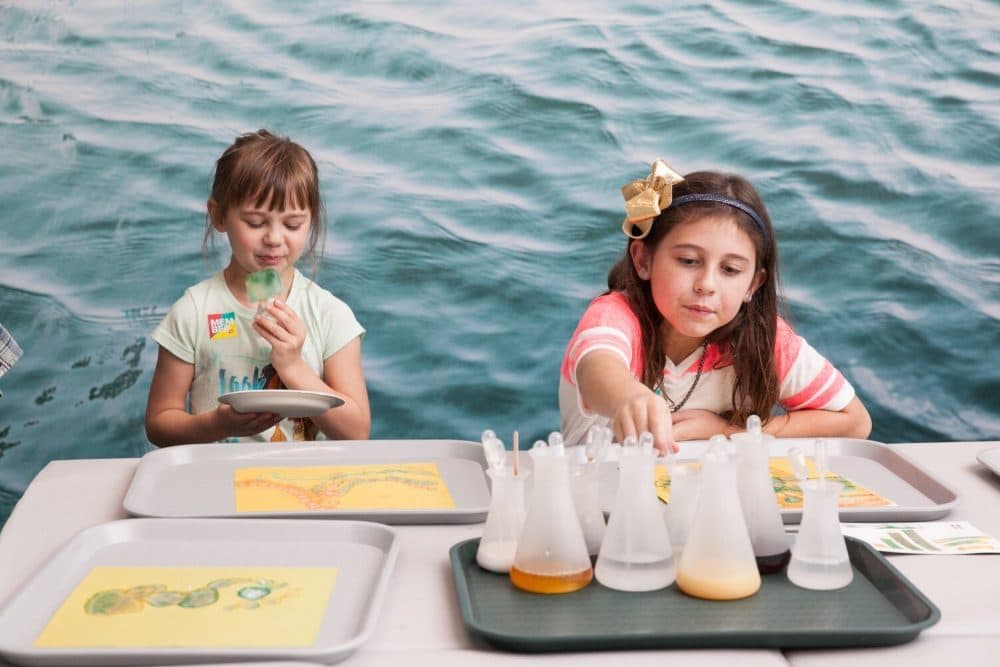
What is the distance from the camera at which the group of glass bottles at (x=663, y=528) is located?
3.41ft

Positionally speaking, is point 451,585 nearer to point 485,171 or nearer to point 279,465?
point 279,465

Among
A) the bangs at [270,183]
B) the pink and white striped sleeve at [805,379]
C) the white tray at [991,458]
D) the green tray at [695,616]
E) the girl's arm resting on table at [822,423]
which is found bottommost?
the girl's arm resting on table at [822,423]

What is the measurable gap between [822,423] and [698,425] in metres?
0.21

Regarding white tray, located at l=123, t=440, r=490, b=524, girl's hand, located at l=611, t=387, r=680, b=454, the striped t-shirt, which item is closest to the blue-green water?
the striped t-shirt

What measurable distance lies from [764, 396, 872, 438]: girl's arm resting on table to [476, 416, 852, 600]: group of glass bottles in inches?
27.8

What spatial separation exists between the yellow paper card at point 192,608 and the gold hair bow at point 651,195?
3.11ft

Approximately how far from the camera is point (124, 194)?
10.3ft

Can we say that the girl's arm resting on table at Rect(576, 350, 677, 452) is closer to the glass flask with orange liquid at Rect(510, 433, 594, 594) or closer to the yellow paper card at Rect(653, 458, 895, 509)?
the yellow paper card at Rect(653, 458, 895, 509)

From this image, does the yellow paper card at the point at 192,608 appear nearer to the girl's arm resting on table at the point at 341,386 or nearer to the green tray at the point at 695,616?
the green tray at the point at 695,616

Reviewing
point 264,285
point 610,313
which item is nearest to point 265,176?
point 264,285

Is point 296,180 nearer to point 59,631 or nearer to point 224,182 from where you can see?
point 224,182

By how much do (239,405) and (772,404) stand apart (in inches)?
34.7

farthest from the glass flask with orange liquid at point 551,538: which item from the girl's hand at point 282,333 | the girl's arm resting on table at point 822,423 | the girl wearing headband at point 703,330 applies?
the girl's hand at point 282,333

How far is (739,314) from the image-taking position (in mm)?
1978
